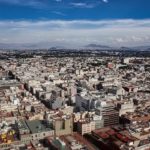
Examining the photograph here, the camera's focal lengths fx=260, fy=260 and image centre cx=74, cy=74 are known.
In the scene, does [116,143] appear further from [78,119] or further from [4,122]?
[4,122]

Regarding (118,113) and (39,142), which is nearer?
(39,142)

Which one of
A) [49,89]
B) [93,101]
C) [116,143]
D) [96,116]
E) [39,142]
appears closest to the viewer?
[116,143]

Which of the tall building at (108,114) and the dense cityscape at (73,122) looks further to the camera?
the tall building at (108,114)

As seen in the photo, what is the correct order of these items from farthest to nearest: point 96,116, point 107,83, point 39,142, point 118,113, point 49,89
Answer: point 107,83, point 49,89, point 118,113, point 96,116, point 39,142

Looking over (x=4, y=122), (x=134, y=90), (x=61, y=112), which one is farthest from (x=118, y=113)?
(x=134, y=90)

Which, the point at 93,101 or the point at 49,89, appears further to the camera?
the point at 49,89

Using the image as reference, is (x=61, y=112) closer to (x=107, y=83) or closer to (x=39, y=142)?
(x=39, y=142)

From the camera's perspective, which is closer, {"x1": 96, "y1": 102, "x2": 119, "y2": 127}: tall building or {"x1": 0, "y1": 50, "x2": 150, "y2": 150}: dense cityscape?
{"x1": 0, "y1": 50, "x2": 150, "y2": 150}: dense cityscape

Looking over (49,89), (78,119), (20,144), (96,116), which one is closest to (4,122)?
(20,144)

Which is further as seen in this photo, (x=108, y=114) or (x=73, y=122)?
(x=108, y=114)

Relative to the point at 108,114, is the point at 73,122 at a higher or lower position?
lower
